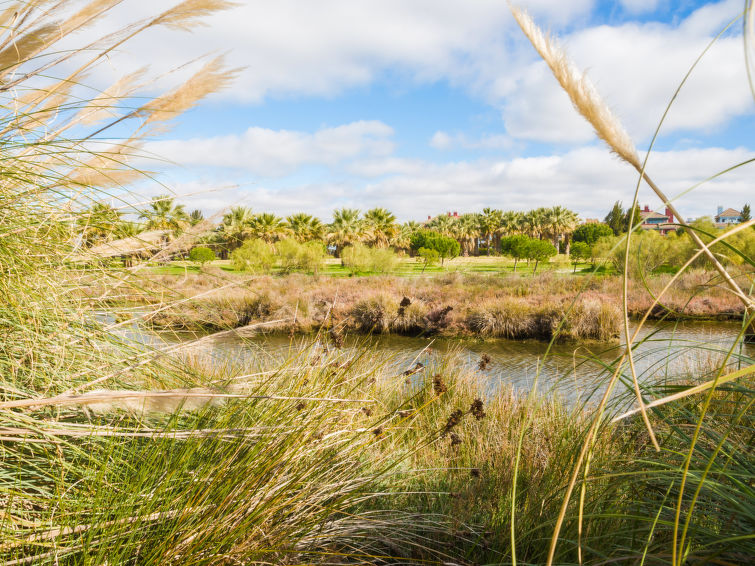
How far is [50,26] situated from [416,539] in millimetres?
2671

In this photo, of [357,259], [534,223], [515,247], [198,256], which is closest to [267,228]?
[357,259]

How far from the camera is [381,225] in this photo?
174 feet

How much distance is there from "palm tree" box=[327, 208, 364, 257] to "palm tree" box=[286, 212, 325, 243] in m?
1.26

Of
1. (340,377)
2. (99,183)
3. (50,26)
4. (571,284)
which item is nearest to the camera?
(50,26)

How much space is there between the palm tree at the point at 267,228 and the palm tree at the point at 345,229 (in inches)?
227

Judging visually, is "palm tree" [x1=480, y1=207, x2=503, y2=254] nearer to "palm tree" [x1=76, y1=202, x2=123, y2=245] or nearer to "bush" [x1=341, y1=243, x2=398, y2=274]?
"bush" [x1=341, y1=243, x2=398, y2=274]

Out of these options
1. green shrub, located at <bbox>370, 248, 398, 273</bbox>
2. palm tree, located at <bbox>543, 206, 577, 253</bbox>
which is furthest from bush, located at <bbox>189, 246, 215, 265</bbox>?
palm tree, located at <bbox>543, 206, 577, 253</bbox>

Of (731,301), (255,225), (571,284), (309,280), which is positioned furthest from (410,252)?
(731,301)

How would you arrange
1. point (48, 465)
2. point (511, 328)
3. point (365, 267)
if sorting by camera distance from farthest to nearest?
point (365, 267) → point (511, 328) → point (48, 465)

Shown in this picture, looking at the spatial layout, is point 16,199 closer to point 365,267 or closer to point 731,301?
point 731,301

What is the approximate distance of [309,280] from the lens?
81.5ft

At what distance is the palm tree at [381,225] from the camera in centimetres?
5238

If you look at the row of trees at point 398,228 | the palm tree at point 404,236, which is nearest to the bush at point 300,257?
the row of trees at point 398,228

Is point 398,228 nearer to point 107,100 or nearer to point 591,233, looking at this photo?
point 591,233
